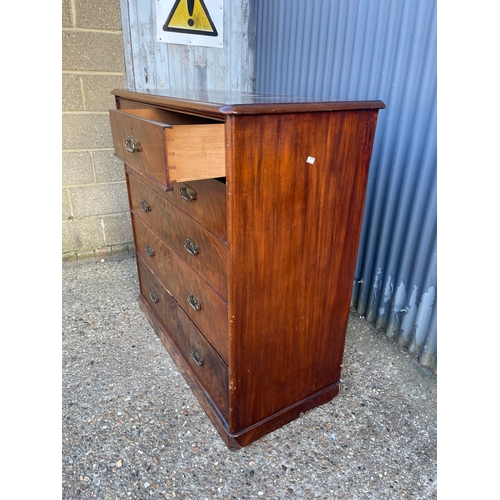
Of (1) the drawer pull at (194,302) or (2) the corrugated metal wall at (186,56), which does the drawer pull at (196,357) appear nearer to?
(1) the drawer pull at (194,302)

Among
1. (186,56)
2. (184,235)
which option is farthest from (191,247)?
(186,56)

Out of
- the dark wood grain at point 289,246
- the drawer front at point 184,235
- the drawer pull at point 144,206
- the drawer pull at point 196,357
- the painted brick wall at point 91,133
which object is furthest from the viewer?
the painted brick wall at point 91,133

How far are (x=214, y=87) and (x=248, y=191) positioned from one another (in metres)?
1.84

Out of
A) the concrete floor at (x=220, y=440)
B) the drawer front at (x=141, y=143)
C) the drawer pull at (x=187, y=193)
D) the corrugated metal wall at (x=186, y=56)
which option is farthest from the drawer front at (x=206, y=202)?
the corrugated metal wall at (x=186, y=56)

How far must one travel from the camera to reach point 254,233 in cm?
108

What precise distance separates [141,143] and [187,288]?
566 mm

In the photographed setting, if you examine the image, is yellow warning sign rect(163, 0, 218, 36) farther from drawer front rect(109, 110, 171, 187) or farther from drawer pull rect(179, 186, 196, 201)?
drawer pull rect(179, 186, 196, 201)

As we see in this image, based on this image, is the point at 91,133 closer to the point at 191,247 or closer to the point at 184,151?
the point at 191,247

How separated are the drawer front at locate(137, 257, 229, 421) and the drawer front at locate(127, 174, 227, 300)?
0.89 feet

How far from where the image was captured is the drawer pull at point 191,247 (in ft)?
4.28

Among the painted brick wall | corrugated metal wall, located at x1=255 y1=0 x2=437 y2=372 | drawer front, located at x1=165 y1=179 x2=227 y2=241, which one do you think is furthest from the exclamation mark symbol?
drawer front, located at x1=165 y1=179 x2=227 y2=241

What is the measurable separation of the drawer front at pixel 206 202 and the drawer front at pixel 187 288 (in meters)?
0.22

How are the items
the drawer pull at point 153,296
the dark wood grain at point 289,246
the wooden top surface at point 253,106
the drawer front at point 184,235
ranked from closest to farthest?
the wooden top surface at point 253,106 → the dark wood grain at point 289,246 → the drawer front at point 184,235 → the drawer pull at point 153,296

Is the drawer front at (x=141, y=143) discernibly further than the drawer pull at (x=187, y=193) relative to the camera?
No
